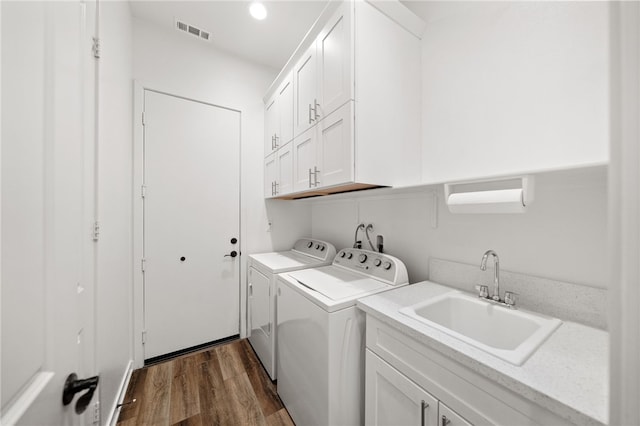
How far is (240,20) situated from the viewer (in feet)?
6.66

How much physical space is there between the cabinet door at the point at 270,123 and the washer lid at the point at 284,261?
3.67ft

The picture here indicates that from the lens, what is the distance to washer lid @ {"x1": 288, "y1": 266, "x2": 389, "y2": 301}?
130cm

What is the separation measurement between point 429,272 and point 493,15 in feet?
5.03

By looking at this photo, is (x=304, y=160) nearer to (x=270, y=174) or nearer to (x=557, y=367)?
(x=270, y=174)

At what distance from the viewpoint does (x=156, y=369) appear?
197cm

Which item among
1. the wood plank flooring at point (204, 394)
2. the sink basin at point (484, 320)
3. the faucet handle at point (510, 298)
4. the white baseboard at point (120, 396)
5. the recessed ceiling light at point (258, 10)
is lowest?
the wood plank flooring at point (204, 394)

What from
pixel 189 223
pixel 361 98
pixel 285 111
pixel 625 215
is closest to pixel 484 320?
pixel 625 215

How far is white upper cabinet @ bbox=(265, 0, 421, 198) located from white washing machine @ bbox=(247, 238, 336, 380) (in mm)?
710

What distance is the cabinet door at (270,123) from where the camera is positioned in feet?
7.64

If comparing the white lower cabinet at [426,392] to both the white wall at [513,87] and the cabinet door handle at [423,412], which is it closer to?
the cabinet door handle at [423,412]

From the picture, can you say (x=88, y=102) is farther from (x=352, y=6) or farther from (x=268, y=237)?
(x=268, y=237)

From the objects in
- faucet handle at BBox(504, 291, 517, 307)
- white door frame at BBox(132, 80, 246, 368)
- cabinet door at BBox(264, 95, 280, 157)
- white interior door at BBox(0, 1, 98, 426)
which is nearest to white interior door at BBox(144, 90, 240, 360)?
white door frame at BBox(132, 80, 246, 368)

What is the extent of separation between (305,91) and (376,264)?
4.68ft

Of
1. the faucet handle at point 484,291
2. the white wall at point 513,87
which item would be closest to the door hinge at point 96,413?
the faucet handle at point 484,291
